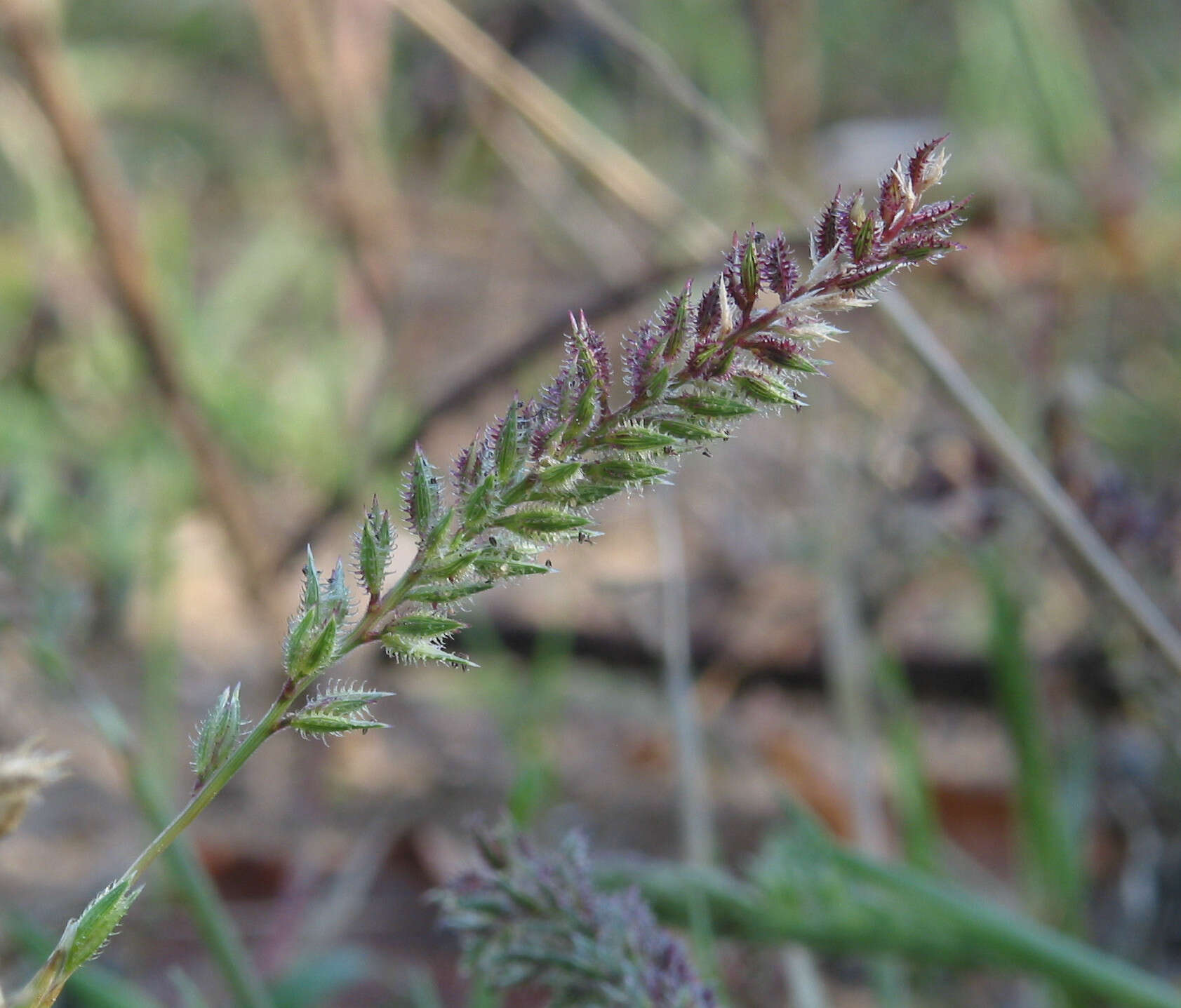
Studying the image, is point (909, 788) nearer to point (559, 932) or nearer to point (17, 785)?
point (559, 932)

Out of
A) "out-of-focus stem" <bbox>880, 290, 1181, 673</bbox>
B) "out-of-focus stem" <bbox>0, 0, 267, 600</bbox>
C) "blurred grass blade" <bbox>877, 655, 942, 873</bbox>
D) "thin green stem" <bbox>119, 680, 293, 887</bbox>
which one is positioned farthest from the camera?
"out-of-focus stem" <bbox>0, 0, 267, 600</bbox>

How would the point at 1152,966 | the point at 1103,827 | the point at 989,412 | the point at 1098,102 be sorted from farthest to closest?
the point at 1098,102 → the point at 1103,827 → the point at 1152,966 → the point at 989,412

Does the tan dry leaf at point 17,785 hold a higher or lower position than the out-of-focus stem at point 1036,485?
lower

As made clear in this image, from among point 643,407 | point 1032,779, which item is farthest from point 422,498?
point 1032,779

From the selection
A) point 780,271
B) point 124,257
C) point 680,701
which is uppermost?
point 124,257

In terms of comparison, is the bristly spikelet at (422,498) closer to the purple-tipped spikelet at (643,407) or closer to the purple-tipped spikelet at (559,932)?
the purple-tipped spikelet at (643,407)

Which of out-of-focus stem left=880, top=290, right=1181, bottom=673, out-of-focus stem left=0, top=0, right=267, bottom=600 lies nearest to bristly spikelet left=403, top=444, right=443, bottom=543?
out-of-focus stem left=880, top=290, right=1181, bottom=673

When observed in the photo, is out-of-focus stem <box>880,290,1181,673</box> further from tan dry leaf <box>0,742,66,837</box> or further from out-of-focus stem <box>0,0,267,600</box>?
out-of-focus stem <box>0,0,267,600</box>

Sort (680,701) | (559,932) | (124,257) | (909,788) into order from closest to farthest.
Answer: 1. (559,932)
2. (680,701)
3. (909,788)
4. (124,257)

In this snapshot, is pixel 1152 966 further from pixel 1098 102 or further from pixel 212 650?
pixel 1098 102

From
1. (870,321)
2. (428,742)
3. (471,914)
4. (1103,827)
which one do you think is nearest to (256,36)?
(870,321)

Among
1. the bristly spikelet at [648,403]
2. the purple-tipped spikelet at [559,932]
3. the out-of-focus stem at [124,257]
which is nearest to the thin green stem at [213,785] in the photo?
the bristly spikelet at [648,403]
